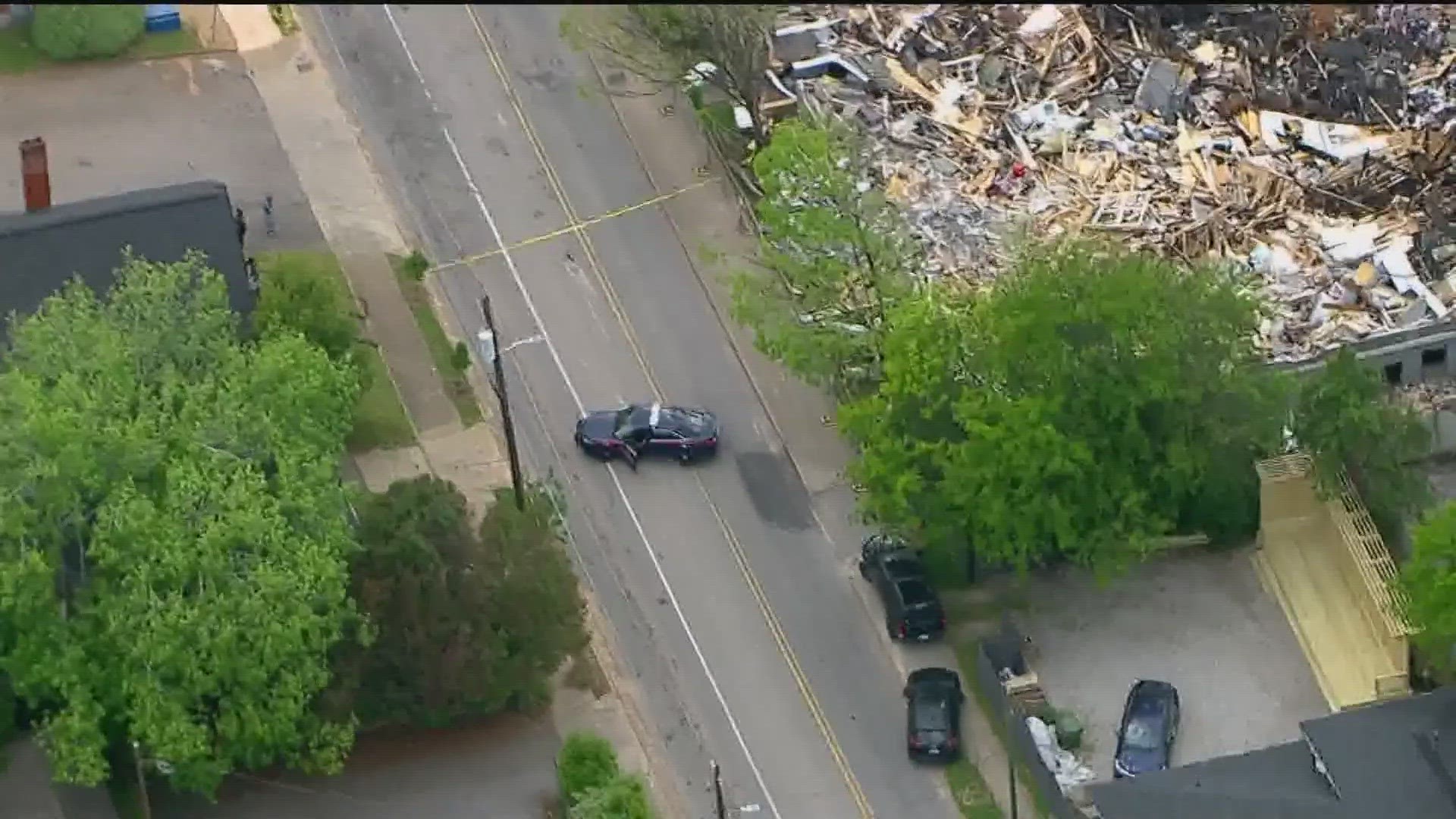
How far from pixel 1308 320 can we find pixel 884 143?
1175 centimetres

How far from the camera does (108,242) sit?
63469 mm

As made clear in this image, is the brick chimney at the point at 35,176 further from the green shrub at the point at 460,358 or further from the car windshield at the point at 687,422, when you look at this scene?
the car windshield at the point at 687,422

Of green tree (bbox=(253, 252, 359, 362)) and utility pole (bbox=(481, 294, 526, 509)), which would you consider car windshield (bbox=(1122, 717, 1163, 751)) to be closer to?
utility pole (bbox=(481, 294, 526, 509))

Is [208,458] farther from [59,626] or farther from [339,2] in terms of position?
[339,2]

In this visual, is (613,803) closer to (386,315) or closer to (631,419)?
(631,419)

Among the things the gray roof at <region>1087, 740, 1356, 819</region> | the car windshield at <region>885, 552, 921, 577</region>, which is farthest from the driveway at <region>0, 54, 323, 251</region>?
the gray roof at <region>1087, 740, 1356, 819</region>

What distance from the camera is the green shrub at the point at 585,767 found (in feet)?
185

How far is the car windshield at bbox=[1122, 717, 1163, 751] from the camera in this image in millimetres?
57250

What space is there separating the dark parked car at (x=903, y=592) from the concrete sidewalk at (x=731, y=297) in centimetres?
79

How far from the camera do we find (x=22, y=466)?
54.5 meters

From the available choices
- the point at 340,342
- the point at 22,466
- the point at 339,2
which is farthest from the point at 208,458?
Result: the point at 339,2

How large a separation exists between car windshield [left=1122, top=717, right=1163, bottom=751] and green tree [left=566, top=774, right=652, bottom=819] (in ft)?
30.8

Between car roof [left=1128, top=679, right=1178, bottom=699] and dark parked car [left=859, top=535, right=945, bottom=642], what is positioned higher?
dark parked car [left=859, top=535, right=945, bottom=642]

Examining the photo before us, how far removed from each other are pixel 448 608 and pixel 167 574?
542 centimetres
